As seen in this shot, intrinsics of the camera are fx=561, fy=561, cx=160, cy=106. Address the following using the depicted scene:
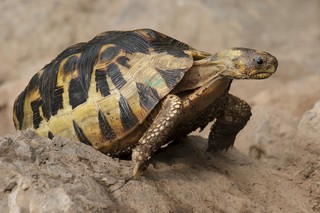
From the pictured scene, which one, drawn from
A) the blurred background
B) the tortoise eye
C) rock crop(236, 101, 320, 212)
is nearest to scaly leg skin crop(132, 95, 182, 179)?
the tortoise eye

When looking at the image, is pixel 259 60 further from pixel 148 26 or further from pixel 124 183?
pixel 148 26

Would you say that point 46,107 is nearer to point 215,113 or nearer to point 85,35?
point 215,113

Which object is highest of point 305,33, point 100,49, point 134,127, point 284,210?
point 305,33

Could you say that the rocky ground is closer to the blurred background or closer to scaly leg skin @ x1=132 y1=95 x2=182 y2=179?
the blurred background

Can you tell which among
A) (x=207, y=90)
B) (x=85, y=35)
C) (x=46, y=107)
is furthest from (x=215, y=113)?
(x=85, y=35)

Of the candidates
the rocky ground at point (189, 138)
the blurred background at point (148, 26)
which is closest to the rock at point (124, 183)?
the rocky ground at point (189, 138)
